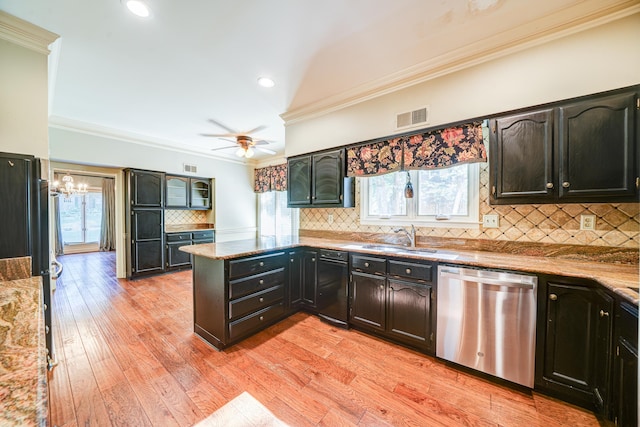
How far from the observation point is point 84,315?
3012 mm

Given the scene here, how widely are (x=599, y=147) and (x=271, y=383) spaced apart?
2983 millimetres

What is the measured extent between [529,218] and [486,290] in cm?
87

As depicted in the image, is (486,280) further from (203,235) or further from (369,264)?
(203,235)

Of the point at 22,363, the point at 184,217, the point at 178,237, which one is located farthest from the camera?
the point at 184,217

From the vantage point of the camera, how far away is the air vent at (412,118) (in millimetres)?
2461

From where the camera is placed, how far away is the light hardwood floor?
157 centimetres

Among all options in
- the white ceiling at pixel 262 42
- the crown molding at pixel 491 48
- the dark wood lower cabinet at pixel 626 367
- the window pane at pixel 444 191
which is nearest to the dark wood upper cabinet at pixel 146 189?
the white ceiling at pixel 262 42

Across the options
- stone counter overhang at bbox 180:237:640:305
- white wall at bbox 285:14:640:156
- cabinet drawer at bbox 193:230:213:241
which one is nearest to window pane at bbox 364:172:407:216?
white wall at bbox 285:14:640:156

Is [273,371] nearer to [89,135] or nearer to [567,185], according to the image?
[567,185]

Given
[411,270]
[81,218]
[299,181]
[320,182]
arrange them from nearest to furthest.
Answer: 1. [411,270]
2. [320,182]
3. [299,181]
4. [81,218]

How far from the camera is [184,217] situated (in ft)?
18.2

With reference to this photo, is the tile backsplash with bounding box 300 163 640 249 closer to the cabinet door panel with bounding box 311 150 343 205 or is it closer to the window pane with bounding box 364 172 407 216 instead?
the window pane with bounding box 364 172 407 216

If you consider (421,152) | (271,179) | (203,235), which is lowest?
(203,235)

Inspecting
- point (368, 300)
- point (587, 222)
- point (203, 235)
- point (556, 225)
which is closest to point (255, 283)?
point (368, 300)
